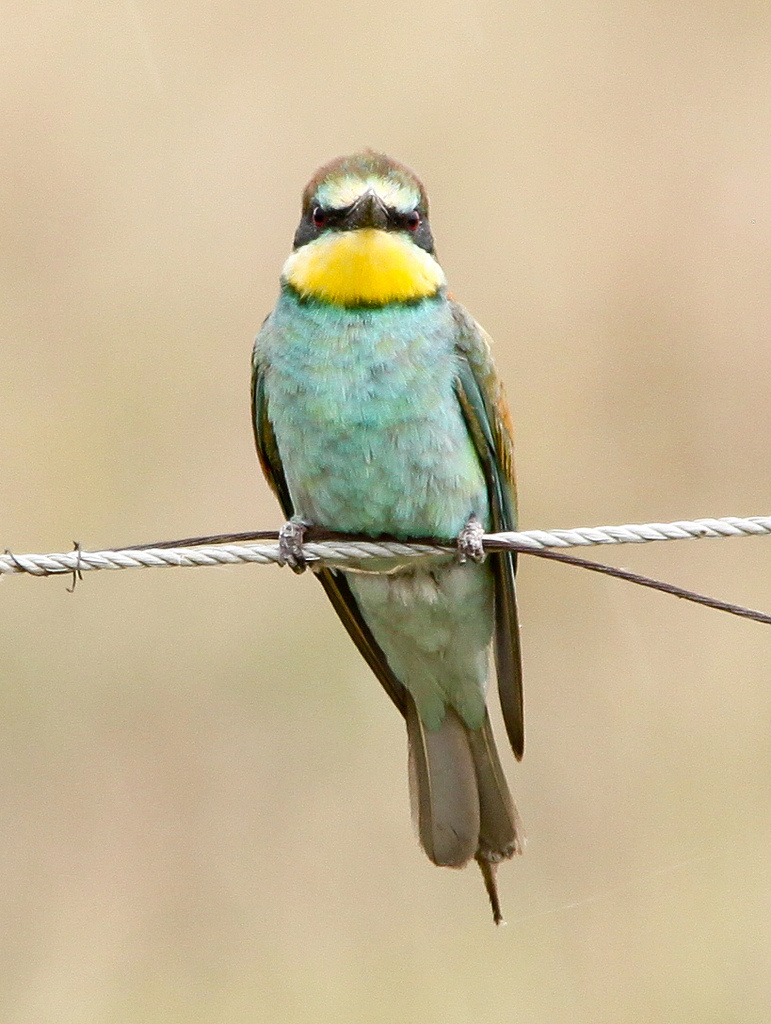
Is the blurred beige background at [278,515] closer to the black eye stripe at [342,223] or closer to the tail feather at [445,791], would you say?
the tail feather at [445,791]

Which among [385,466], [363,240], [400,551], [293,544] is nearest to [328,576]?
[293,544]

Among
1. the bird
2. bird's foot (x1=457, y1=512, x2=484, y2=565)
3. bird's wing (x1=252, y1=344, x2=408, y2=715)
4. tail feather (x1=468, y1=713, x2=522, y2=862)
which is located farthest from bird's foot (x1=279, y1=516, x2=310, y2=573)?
tail feather (x1=468, y1=713, x2=522, y2=862)

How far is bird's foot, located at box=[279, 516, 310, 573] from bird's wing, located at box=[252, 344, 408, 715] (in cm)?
12

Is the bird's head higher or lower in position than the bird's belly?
higher

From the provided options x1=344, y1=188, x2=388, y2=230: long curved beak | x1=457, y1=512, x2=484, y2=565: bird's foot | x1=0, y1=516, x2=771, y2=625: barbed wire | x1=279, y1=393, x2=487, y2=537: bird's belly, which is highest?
x1=344, y1=188, x2=388, y2=230: long curved beak

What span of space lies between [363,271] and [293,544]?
65cm

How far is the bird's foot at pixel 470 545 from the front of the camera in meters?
3.92

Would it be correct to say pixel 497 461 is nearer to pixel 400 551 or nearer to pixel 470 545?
pixel 470 545

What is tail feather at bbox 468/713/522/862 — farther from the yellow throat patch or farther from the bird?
the yellow throat patch

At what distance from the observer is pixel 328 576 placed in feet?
13.8

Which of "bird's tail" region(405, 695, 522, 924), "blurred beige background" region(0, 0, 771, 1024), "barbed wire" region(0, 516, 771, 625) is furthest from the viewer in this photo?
"blurred beige background" region(0, 0, 771, 1024)

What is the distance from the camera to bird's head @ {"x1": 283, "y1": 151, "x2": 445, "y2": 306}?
12.9ft

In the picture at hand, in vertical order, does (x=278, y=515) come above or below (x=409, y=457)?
above

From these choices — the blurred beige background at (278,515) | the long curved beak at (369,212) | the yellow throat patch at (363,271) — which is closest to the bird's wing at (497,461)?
the yellow throat patch at (363,271)
